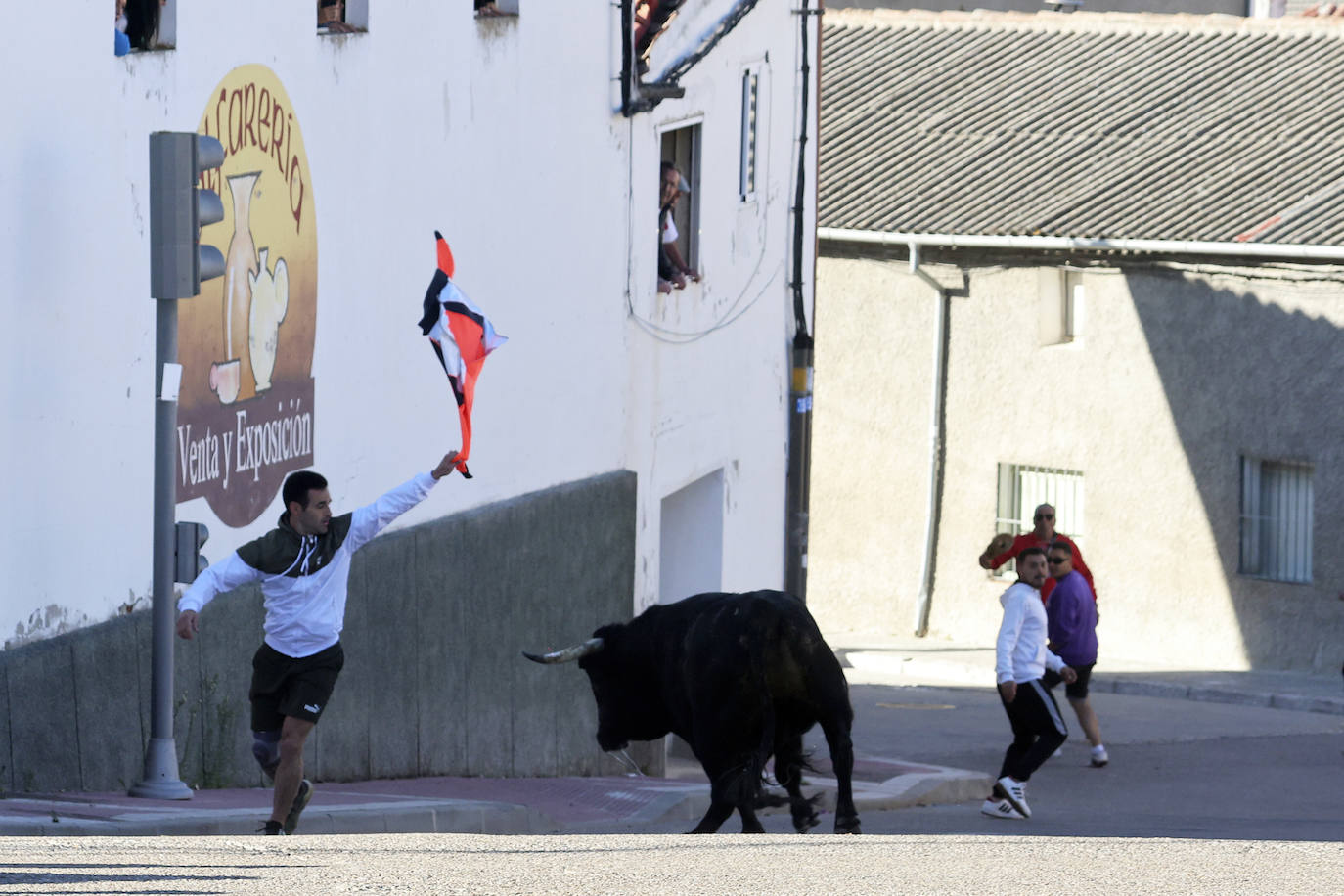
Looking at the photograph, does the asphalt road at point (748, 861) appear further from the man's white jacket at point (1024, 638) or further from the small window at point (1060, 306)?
the small window at point (1060, 306)

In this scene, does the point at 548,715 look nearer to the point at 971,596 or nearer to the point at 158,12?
the point at 158,12

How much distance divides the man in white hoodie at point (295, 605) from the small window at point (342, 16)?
10.9 feet

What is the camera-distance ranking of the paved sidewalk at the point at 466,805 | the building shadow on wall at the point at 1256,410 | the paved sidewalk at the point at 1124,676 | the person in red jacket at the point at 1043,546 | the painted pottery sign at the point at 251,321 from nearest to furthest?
the paved sidewalk at the point at 466,805, the painted pottery sign at the point at 251,321, the person in red jacket at the point at 1043,546, the paved sidewalk at the point at 1124,676, the building shadow on wall at the point at 1256,410

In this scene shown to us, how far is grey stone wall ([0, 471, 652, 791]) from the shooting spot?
1001 centimetres

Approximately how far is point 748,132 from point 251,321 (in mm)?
7500

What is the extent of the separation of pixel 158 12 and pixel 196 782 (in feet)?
11.7

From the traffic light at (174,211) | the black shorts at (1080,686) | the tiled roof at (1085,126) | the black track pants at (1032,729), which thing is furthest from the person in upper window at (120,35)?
the tiled roof at (1085,126)

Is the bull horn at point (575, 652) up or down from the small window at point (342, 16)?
down

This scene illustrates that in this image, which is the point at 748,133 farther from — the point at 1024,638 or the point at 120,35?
the point at 120,35

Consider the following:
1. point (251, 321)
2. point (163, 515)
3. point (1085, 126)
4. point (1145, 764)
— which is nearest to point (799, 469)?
point (1145, 764)

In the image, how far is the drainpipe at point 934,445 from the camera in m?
26.7

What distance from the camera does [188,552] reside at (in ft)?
33.1

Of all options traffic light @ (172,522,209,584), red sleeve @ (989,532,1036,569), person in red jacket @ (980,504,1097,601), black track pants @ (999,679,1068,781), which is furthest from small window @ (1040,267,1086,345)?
traffic light @ (172,522,209,584)

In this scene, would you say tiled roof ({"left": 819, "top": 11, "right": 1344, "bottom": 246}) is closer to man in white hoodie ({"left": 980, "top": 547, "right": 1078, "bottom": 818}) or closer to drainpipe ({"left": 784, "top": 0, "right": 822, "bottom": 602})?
drainpipe ({"left": 784, "top": 0, "right": 822, "bottom": 602})
